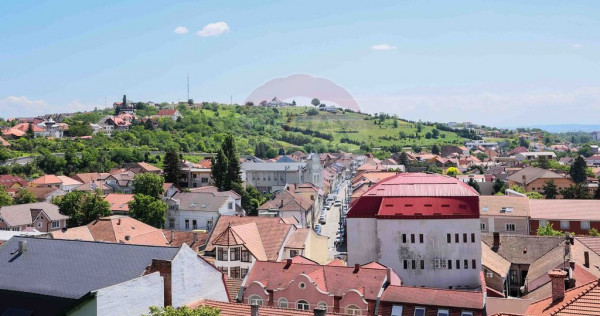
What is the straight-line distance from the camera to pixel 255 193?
79562mm

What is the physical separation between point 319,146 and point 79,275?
145020 millimetres

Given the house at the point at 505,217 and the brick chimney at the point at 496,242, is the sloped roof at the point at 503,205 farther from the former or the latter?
the brick chimney at the point at 496,242

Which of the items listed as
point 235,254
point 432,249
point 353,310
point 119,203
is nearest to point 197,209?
point 119,203

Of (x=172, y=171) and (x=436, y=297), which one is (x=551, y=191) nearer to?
(x=172, y=171)

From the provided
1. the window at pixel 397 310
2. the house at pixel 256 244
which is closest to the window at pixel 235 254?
the house at pixel 256 244

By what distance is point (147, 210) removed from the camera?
6075cm

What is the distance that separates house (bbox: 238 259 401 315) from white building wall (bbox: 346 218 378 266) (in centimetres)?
861

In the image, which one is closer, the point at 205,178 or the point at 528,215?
the point at 528,215

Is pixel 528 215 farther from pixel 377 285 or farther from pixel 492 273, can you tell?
pixel 377 285

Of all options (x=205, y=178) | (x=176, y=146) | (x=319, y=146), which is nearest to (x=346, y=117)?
(x=319, y=146)

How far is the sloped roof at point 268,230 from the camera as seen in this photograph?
130 ft

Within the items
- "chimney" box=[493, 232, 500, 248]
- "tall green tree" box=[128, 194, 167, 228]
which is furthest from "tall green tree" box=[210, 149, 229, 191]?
"chimney" box=[493, 232, 500, 248]

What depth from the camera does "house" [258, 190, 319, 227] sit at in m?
63.2

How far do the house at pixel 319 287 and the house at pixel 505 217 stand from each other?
3006cm
